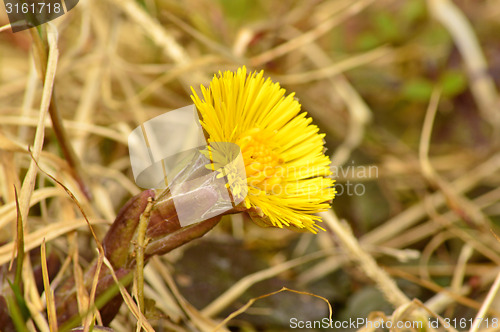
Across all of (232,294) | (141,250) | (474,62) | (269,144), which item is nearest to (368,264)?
(232,294)

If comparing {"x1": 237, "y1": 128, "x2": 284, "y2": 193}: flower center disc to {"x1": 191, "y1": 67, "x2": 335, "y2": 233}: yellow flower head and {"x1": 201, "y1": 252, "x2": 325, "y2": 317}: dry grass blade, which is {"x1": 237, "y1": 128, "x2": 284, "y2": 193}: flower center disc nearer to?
{"x1": 191, "y1": 67, "x2": 335, "y2": 233}: yellow flower head

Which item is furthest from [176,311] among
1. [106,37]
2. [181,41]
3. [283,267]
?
[181,41]

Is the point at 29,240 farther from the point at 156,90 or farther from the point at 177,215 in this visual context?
the point at 156,90

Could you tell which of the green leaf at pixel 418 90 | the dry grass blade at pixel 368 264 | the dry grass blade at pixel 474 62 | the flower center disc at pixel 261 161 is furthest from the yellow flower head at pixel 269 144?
the dry grass blade at pixel 474 62

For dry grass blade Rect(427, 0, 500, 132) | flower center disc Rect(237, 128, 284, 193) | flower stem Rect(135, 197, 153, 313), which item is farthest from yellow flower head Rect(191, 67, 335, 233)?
dry grass blade Rect(427, 0, 500, 132)

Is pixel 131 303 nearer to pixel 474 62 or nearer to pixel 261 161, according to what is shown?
pixel 261 161

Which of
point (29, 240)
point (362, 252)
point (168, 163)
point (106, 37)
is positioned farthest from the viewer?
point (106, 37)
